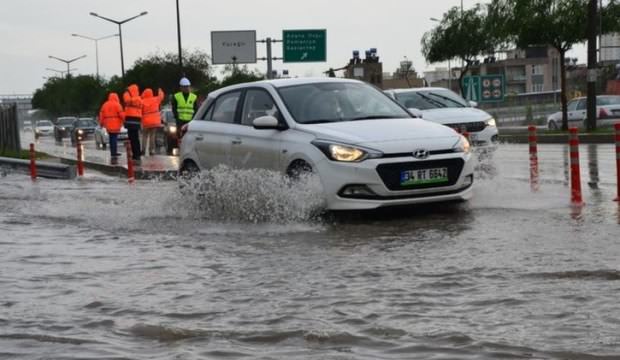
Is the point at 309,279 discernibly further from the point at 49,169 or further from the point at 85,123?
the point at 85,123

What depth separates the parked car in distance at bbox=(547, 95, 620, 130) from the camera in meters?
35.5

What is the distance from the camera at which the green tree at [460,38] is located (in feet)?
189

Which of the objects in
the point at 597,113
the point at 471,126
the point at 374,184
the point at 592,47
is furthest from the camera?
the point at 597,113

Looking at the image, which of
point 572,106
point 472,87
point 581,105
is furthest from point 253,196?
point 572,106

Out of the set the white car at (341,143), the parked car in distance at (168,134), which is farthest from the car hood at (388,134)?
the parked car in distance at (168,134)

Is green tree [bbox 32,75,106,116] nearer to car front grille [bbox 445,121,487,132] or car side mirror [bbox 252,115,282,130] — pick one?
car front grille [bbox 445,121,487,132]

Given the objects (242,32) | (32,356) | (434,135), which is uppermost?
(242,32)

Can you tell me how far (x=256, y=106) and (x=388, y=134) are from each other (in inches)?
81.4

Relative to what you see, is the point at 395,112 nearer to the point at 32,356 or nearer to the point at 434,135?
the point at 434,135

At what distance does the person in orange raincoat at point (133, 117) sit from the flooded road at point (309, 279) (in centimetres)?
1140

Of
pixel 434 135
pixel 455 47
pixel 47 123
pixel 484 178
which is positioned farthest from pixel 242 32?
pixel 434 135

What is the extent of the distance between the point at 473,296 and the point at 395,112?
516 centimetres

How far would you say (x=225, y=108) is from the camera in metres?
12.2

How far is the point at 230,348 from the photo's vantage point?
5219 millimetres
